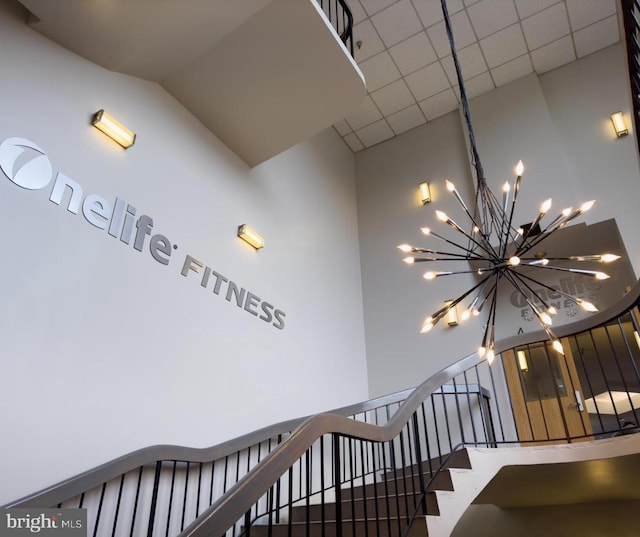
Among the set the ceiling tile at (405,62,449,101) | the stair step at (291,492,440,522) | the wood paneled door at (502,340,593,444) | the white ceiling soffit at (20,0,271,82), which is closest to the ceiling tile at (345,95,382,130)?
the ceiling tile at (405,62,449,101)

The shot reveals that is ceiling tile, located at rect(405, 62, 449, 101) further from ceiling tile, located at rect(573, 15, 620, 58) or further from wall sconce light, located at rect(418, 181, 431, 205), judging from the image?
ceiling tile, located at rect(573, 15, 620, 58)

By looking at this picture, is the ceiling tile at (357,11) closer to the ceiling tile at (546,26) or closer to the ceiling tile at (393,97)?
the ceiling tile at (393,97)

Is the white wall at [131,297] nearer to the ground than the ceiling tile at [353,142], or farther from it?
nearer to the ground

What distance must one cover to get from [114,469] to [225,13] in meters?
3.43

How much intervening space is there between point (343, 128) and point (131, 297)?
5.22 meters

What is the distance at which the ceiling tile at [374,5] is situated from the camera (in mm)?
6141

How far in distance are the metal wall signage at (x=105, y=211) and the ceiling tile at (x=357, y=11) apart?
3.99 metres

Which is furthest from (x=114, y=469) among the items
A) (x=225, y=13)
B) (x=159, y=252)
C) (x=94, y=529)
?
(x=225, y=13)

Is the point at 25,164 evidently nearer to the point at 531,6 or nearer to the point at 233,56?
the point at 233,56

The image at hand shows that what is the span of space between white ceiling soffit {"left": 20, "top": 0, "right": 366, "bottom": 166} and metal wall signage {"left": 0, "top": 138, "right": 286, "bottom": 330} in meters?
1.06

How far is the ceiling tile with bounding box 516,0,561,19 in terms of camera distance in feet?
20.4

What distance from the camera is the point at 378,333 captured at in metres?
6.69

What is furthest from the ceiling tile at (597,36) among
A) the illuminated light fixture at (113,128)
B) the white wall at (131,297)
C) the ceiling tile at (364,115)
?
the illuminated light fixture at (113,128)

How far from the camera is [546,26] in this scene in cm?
649
